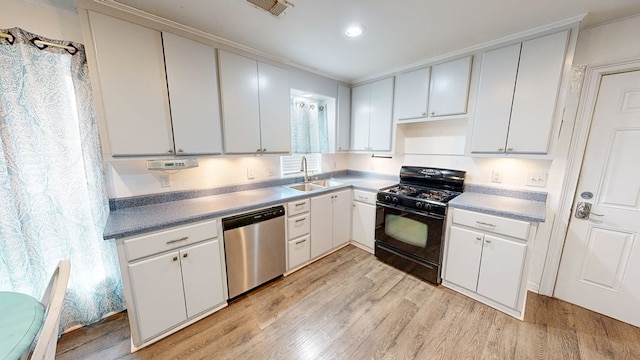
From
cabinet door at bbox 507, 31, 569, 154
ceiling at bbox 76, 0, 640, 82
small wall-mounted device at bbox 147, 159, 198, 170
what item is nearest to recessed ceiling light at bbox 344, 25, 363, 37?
ceiling at bbox 76, 0, 640, 82

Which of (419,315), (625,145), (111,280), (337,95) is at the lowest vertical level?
(419,315)

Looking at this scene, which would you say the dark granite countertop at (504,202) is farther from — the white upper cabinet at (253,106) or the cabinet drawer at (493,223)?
the white upper cabinet at (253,106)

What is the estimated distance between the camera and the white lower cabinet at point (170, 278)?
1.48m

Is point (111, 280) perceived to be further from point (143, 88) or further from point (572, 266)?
point (572, 266)

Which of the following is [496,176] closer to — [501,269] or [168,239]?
[501,269]

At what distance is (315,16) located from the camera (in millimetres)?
1580

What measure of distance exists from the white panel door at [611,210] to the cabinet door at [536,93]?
0.44 metres

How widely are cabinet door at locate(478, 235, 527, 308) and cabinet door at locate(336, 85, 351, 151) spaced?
79.1 inches

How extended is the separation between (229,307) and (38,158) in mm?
1772

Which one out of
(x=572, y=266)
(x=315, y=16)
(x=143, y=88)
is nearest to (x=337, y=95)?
(x=315, y=16)

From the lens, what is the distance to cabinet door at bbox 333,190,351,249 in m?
2.80

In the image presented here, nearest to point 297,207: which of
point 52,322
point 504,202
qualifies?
point 52,322

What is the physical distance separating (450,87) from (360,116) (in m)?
1.17

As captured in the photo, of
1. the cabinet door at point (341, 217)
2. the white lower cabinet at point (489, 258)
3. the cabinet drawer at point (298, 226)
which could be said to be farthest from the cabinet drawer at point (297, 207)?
the white lower cabinet at point (489, 258)
